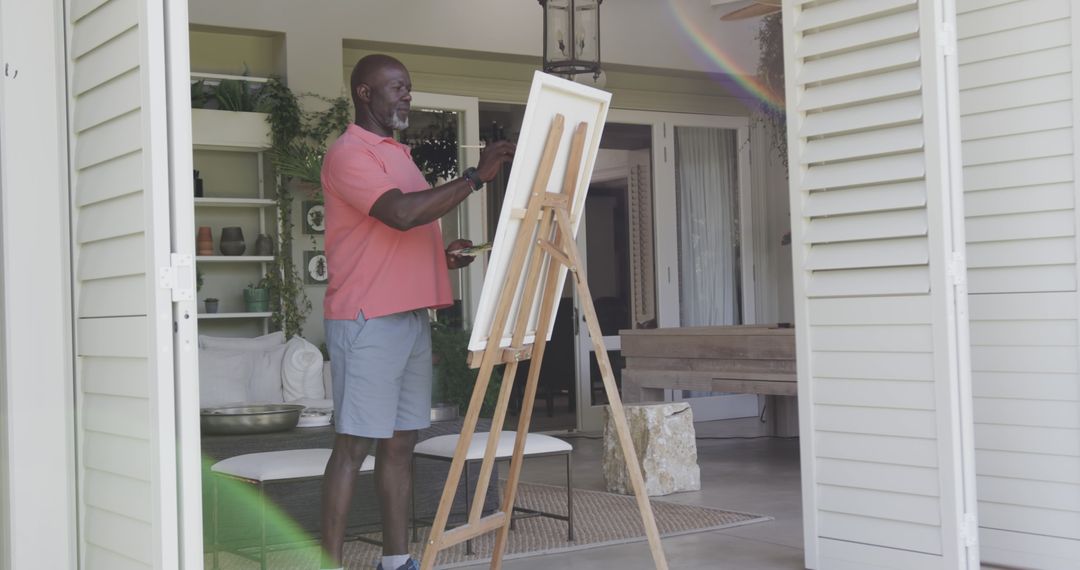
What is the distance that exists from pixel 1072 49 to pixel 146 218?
2.61m

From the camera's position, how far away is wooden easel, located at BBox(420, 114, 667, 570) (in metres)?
2.96

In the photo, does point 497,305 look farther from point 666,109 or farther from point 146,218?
point 666,109

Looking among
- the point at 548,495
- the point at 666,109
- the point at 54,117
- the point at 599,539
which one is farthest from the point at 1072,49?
the point at 666,109

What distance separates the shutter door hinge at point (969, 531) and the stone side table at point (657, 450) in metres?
2.41

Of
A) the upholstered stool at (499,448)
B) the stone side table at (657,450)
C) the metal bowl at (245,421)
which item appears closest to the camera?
the upholstered stool at (499,448)

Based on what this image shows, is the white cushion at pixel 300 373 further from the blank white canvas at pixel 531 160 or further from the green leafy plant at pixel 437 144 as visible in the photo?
the blank white canvas at pixel 531 160

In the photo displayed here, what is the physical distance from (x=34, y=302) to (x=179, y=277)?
1.97 ft

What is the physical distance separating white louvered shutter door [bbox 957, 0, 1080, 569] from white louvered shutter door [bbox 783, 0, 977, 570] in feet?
1.19

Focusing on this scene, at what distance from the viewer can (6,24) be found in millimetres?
2877

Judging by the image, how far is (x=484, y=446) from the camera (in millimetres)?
4129

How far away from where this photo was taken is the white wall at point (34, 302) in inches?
112

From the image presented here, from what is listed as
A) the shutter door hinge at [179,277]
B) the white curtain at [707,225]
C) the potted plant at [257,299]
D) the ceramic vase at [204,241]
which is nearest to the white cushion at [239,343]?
the potted plant at [257,299]

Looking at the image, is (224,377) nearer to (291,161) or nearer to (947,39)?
(291,161)

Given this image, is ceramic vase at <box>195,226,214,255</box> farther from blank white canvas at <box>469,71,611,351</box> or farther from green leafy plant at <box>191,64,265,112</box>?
blank white canvas at <box>469,71,611,351</box>
